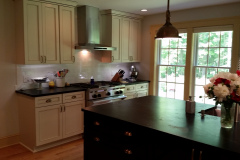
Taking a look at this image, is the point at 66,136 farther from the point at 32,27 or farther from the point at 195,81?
the point at 195,81

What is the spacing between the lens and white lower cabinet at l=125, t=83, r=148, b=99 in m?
4.84

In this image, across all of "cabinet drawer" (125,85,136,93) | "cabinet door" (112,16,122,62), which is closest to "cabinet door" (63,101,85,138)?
"cabinet drawer" (125,85,136,93)

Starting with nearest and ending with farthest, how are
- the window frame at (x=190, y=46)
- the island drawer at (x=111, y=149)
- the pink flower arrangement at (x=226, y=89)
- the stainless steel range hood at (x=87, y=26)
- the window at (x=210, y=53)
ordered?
the pink flower arrangement at (x=226, y=89), the island drawer at (x=111, y=149), the window frame at (x=190, y=46), the window at (x=210, y=53), the stainless steel range hood at (x=87, y=26)

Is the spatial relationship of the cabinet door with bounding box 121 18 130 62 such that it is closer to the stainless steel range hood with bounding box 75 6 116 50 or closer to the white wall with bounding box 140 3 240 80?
the white wall with bounding box 140 3 240 80

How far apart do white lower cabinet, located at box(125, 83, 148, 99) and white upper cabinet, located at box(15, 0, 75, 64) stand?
1496 millimetres

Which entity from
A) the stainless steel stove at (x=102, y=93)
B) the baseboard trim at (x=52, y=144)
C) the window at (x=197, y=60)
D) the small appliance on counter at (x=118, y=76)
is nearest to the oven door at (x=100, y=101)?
the stainless steel stove at (x=102, y=93)

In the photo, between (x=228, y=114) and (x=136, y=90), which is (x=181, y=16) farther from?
(x=228, y=114)

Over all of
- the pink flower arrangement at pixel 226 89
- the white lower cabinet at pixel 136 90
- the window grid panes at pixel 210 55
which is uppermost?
the window grid panes at pixel 210 55

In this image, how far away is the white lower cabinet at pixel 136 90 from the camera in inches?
191

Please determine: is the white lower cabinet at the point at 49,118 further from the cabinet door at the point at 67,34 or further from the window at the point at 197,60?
the window at the point at 197,60

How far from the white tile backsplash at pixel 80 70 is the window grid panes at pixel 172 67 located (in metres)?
0.79

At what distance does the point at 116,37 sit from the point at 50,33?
156 centimetres

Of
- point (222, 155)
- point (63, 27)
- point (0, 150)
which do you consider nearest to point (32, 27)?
point (63, 27)

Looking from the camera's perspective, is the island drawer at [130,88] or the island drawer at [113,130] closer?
the island drawer at [113,130]
